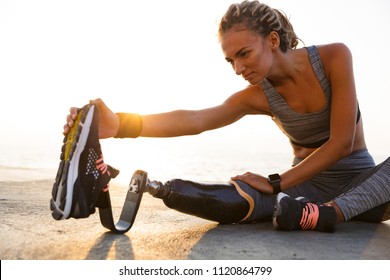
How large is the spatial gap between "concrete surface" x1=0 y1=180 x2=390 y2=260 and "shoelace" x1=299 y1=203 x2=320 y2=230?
0.17 ft

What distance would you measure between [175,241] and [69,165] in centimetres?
62

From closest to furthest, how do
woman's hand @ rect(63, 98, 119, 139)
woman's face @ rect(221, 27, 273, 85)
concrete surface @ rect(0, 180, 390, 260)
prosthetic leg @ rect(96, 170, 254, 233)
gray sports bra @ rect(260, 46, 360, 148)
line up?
concrete surface @ rect(0, 180, 390, 260), woman's hand @ rect(63, 98, 119, 139), prosthetic leg @ rect(96, 170, 254, 233), woman's face @ rect(221, 27, 273, 85), gray sports bra @ rect(260, 46, 360, 148)

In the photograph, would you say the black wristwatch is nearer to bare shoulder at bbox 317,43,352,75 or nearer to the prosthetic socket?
the prosthetic socket

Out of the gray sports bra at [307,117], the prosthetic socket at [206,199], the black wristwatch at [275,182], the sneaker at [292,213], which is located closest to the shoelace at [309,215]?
the sneaker at [292,213]

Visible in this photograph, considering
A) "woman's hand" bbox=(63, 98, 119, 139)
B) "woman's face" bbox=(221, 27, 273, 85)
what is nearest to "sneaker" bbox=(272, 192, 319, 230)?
"woman's face" bbox=(221, 27, 273, 85)

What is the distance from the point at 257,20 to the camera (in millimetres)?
2350

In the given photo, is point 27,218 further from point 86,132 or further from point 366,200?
point 366,200

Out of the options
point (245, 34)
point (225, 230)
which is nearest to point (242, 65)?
point (245, 34)

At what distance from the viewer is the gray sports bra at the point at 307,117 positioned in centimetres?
253

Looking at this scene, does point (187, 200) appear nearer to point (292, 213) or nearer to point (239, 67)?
point (292, 213)

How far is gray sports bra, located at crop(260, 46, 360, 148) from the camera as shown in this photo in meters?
2.53

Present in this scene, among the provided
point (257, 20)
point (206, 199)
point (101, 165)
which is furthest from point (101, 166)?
point (257, 20)

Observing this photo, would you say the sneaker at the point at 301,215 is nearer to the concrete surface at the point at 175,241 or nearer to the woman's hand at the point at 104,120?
the concrete surface at the point at 175,241
